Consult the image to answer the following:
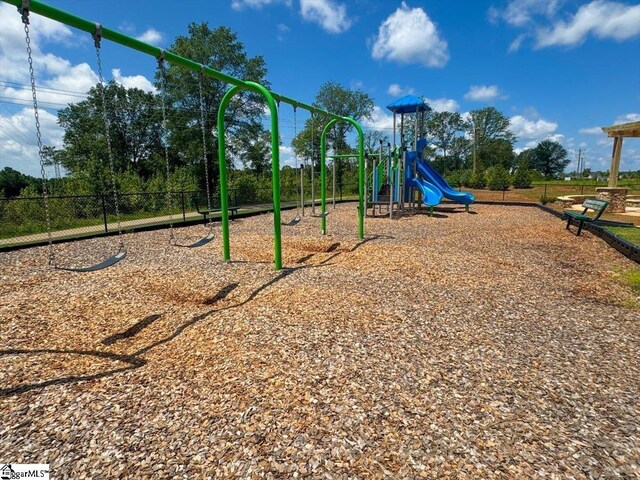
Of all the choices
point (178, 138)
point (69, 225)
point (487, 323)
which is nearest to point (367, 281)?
point (487, 323)

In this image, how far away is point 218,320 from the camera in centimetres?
381

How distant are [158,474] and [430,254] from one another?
5.95 meters

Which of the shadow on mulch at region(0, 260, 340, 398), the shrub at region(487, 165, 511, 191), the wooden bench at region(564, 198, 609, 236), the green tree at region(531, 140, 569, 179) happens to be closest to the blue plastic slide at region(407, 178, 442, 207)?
the wooden bench at region(564, 198, 609, 236)

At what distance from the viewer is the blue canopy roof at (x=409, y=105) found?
14436 millimetres

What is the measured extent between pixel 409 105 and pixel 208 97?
1773 centimetres

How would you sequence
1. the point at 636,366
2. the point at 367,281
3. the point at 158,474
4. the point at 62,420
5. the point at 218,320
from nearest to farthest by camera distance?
1. the point at 158,474
2. the point at 62,420
3. the point at 636,366
4. the point at 218,320
5. the point at 367,281

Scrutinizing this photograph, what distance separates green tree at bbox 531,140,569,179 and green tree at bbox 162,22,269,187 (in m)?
87.7

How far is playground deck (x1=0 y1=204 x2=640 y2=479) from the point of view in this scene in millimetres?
2027

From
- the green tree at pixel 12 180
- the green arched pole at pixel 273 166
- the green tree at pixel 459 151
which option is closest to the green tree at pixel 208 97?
the green arched pole at pixel 273 166

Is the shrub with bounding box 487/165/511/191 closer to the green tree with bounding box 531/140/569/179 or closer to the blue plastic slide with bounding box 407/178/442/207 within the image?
the blue plastic slide with bounding box 407/178/442/207

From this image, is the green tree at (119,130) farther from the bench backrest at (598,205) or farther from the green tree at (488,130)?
the green tree at (488,130)

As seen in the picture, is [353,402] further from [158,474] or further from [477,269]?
[477,269]

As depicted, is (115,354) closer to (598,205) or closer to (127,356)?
(127,356)

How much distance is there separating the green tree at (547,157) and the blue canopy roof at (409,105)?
92475 millimetres
